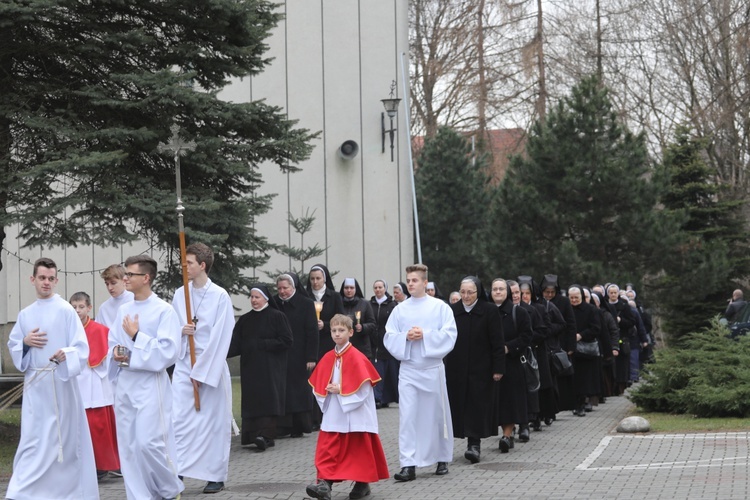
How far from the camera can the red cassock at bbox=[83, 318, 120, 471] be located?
11758 mm

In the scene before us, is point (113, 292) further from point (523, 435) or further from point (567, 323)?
point (567, 323)

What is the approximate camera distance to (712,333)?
18031 mm

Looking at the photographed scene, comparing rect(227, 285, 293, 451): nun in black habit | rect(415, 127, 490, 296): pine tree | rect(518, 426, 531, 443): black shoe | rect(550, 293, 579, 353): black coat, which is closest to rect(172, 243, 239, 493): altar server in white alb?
rect(227, 285, 293, 451): nun in black habit

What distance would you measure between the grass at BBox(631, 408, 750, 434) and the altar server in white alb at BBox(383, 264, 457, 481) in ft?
14.1

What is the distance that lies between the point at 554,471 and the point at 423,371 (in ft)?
4.98

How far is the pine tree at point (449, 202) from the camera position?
39.2 m

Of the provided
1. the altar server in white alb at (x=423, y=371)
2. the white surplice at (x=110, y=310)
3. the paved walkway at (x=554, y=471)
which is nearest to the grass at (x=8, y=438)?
the paved walkway at (x=554, y=471)

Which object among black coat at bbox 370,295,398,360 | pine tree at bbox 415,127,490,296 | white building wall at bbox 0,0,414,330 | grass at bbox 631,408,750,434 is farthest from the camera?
pine tree at bbox 415,127,490,296

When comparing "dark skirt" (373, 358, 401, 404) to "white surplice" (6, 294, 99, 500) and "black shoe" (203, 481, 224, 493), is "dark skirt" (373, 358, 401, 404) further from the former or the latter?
"white surplice" (6, 294, 99, 500)

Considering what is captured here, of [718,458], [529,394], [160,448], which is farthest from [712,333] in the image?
[160,448]

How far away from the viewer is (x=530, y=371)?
45.6ft

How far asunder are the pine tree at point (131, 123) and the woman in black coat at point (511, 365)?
10.2 ft

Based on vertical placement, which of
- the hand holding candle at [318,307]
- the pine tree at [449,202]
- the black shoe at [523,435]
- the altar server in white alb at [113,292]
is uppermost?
the pine tree at [449,202]

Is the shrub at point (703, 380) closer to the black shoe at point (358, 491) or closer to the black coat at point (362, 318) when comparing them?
the black coat at point (362, 318)
